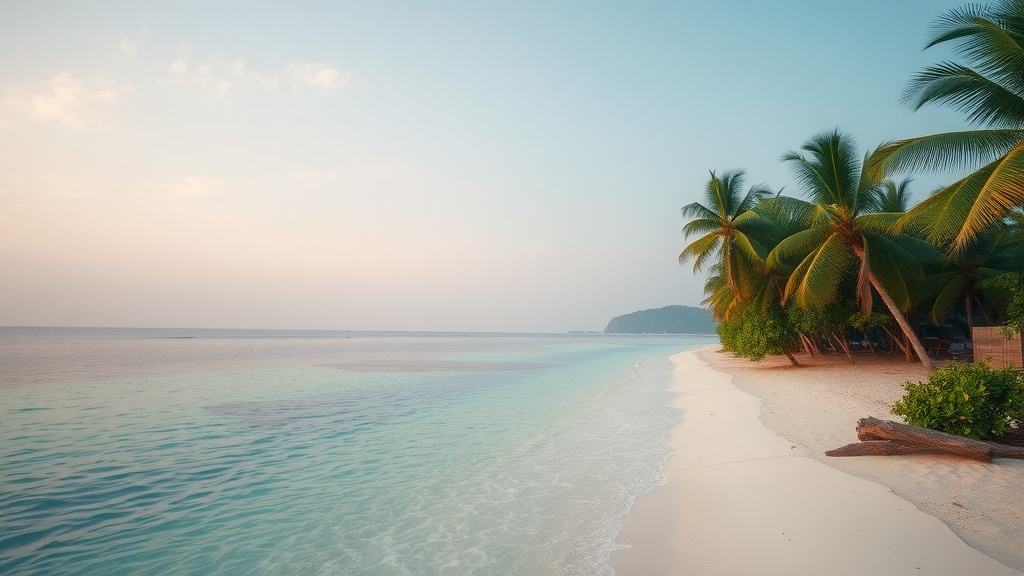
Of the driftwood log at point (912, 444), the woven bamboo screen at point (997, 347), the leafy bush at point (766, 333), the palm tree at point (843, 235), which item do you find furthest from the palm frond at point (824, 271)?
the driftwood log at point (912, 444)

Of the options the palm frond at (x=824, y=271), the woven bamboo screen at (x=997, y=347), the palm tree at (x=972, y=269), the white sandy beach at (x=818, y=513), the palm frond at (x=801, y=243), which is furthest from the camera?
the palm tree at (x=972, y=269)

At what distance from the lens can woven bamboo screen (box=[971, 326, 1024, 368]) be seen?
14188 millimetres

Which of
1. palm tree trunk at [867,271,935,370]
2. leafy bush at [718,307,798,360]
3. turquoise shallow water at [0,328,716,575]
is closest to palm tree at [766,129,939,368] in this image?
palm tree trunk at [867,271,935,370]

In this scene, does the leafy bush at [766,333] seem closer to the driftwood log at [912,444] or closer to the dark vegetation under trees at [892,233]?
the dark vegetation under trees at [892,233]

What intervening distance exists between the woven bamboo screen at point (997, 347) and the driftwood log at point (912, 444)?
1108cm

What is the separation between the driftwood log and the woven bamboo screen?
36.4 feet

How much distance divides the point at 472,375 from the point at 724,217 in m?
14.9

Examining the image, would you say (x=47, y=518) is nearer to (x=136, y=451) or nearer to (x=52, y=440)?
(x=136, y=451)

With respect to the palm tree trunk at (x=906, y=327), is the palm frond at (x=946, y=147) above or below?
above

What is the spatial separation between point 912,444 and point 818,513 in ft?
8.57

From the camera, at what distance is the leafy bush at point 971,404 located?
251 inches

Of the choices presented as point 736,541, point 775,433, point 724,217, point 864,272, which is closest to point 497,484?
point 736,541

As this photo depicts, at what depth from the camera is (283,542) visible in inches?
205

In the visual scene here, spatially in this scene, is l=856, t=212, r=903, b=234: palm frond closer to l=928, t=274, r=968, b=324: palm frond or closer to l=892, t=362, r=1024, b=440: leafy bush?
l=928, t=274, r=968, b=324: palm frond
